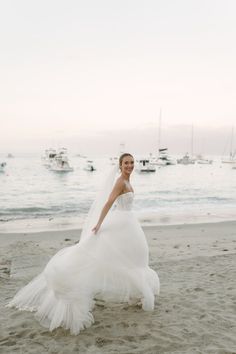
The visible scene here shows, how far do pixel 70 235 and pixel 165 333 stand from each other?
7.22m

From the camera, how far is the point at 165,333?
417cm

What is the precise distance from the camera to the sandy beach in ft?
12.7

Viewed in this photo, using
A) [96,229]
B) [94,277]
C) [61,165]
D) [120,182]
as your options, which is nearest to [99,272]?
[94,277]

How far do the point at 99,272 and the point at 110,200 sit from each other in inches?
37.7

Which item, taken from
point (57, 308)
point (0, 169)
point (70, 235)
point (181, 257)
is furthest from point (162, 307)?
point (0, 169)

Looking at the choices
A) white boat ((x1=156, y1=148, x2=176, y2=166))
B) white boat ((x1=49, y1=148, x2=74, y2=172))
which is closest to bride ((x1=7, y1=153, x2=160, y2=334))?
white boat ((x1=49, y1=148, x2=74, y2=172))

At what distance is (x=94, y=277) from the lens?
4.43m

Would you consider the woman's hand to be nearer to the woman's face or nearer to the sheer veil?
the sheer veil

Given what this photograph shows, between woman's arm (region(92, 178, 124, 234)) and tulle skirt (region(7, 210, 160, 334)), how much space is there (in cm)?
9

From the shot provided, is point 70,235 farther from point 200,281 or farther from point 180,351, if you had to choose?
point 180,351

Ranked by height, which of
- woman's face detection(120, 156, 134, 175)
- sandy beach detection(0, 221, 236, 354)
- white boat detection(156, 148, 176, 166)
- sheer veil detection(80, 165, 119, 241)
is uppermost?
woman's face detection(120, 156, 134, 175)

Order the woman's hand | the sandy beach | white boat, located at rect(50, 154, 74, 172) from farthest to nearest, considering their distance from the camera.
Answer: white boat, located at rect(50, 154, 74, 172)
the woman's hand
the sandy beach

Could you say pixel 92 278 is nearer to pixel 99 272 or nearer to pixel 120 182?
pixel 99 272

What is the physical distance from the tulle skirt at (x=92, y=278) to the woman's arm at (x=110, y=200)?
0.28 ft
